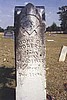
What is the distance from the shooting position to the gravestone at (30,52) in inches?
212

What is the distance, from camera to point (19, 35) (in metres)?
5.41

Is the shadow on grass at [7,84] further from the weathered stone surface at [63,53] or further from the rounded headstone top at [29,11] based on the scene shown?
the weathered stone surface at [63,53]

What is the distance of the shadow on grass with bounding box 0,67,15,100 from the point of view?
6535 mm

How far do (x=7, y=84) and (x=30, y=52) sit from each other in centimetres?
222

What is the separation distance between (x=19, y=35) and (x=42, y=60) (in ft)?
2.17

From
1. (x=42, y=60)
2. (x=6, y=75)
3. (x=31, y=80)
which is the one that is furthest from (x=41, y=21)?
(x=6, y=75)

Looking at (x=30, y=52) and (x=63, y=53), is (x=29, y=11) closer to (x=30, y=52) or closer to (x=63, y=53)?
(x=30, y=52)

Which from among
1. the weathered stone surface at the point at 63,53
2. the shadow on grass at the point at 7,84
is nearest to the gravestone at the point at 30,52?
the shadow on grass at the point at 7,84

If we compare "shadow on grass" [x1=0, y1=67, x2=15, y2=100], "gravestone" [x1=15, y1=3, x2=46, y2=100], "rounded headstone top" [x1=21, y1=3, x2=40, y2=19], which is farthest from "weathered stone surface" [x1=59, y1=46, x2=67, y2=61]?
"rounded headstone top" [x1=21, y1=3, x2=40, y2=19]

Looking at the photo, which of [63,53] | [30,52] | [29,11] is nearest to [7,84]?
[30,52]

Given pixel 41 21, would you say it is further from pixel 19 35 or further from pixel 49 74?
pixel 49 74

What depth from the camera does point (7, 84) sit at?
741 centimetres

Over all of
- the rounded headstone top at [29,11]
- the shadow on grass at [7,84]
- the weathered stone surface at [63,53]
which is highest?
the rounded headstone top at [29,11]

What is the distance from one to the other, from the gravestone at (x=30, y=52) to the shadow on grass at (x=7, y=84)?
2.93 ft
